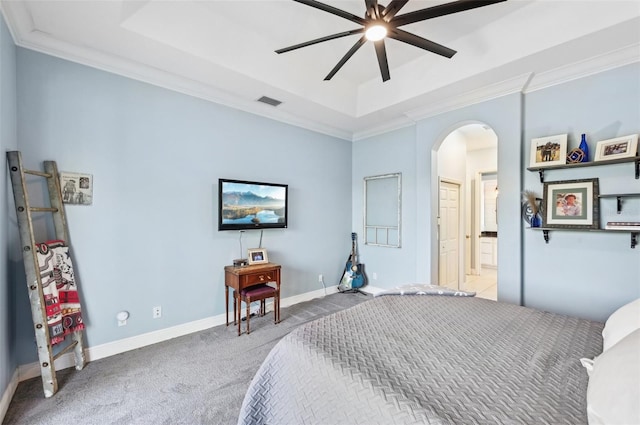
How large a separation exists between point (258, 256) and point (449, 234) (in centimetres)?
306

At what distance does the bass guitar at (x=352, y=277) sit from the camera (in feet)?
14.3

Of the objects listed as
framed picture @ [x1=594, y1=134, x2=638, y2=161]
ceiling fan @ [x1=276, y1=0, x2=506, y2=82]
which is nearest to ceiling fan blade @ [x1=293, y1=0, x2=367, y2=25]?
ceiling fan @ [x1=276, y1=0, x2=506, y2=82]

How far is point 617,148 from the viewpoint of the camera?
234cm

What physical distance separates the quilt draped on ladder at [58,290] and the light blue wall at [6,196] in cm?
20

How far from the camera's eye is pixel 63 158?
7.66 ft

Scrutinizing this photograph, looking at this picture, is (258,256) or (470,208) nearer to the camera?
(258,256)

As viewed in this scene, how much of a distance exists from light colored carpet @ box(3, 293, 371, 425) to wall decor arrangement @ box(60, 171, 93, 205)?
1413 mm

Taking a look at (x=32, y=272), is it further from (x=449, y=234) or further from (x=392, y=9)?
(x=449, y=234)

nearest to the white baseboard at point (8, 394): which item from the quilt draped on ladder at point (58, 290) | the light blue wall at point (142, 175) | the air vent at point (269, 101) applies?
the light blue wall at point (142, 175)

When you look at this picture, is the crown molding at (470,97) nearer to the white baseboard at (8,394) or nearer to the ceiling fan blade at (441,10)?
the ceiling fan blade at (441,10)

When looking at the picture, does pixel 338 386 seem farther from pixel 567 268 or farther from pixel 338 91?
pixel 338 91

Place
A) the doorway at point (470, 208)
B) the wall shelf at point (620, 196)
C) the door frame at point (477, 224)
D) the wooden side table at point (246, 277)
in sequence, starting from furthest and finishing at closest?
the door frame at point (477, 224)
the doorway at point (470, 208)
the wooden side table at point (246, 277)
the wall shelf at point (620, 196)

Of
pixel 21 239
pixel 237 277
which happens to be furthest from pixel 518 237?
pixel 21 239

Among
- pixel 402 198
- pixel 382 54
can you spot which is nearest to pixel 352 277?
pixel 402 198
